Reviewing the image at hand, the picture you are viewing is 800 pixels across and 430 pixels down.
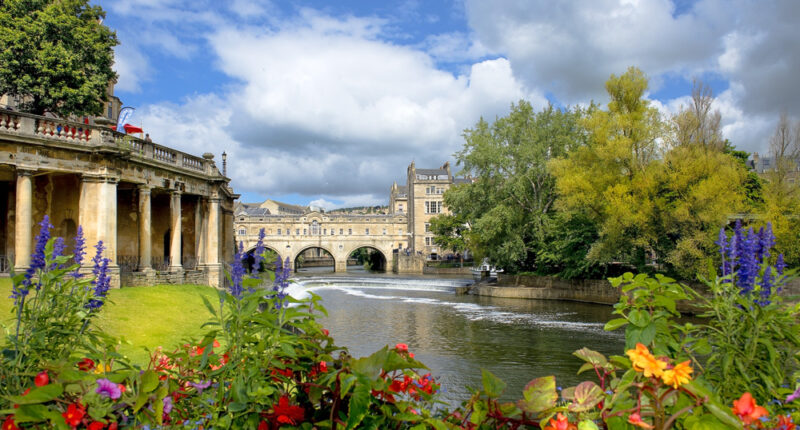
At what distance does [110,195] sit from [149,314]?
5.25 meters

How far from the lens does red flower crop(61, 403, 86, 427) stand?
7.59 ft

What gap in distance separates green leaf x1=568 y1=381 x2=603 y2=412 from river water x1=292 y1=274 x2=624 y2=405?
6.96 metres

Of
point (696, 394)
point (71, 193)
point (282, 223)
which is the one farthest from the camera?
point (282, 223)

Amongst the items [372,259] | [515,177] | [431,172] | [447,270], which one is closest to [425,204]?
[431,172]

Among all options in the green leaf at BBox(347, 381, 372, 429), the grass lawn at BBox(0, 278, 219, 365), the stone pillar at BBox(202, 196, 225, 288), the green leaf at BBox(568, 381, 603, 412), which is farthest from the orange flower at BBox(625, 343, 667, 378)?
the stone pillar at BBox(202, 196, 225, 288)

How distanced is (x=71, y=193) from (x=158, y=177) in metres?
2.97

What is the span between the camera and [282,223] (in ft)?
256

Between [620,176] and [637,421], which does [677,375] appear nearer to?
[637,421]

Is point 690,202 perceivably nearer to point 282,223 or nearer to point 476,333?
point 476,333

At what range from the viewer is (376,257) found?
88.9 m

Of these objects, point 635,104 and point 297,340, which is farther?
point 635,104

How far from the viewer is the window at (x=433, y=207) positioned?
282ft

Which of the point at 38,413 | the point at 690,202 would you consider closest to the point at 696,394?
the point at 38,413

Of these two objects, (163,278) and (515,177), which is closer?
(163,278)
